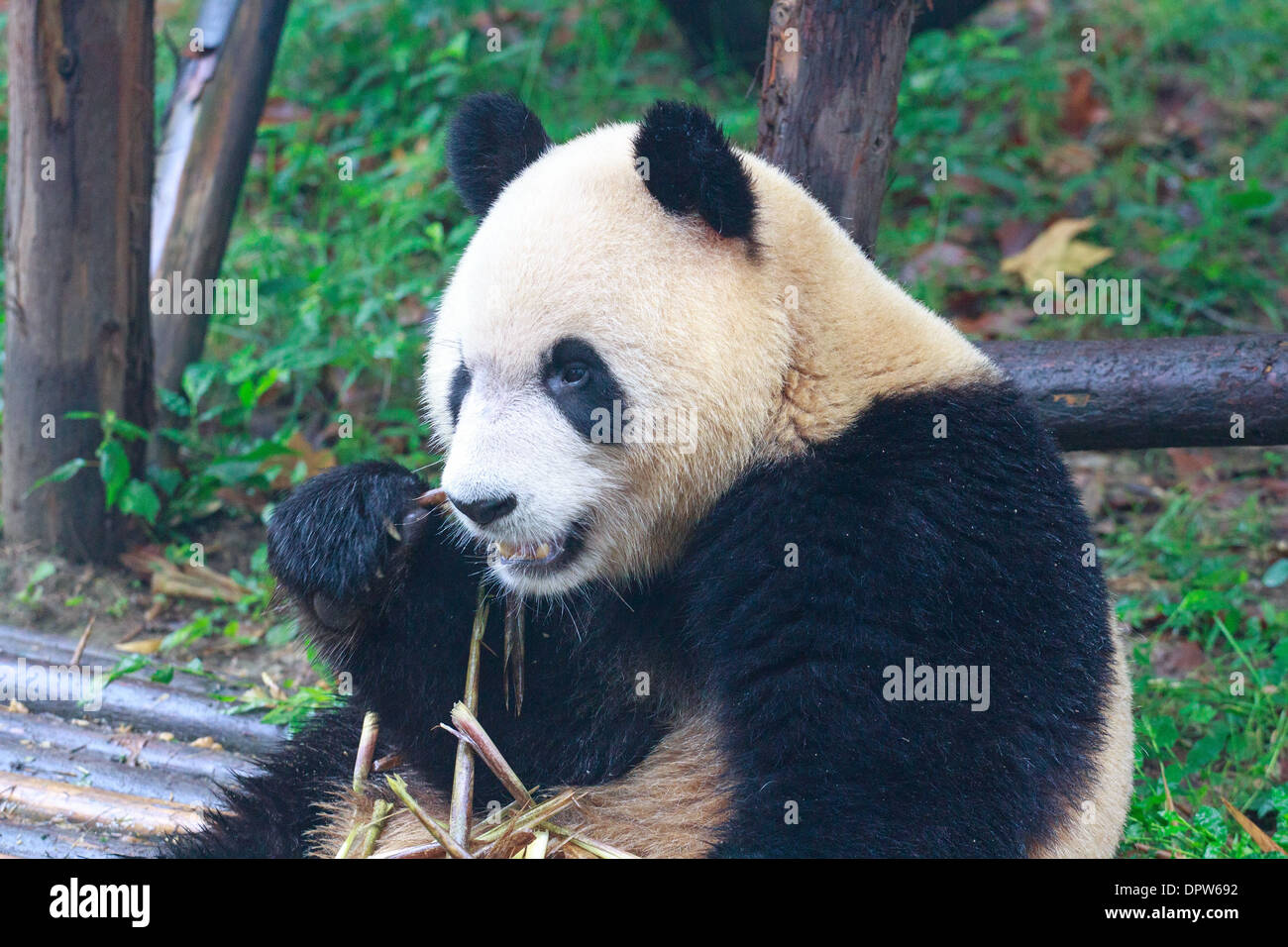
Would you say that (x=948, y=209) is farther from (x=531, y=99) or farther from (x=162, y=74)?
(x=162, y=74)

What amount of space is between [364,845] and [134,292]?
8.11 feet

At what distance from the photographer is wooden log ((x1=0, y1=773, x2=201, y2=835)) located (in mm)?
3086

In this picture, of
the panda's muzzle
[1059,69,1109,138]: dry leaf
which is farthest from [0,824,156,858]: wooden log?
[1059,69,1109,138]: dry leaf

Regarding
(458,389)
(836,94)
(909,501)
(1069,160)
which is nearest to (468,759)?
(458,389)

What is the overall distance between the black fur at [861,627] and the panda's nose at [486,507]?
422 mm

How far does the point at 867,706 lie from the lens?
2.31 metres

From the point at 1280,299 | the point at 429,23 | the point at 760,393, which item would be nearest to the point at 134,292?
the point at 760,393

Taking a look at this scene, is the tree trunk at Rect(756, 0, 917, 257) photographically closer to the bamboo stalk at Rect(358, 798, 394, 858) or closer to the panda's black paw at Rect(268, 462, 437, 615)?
the panda's black paw at Rect(268, 462, 437, 615)

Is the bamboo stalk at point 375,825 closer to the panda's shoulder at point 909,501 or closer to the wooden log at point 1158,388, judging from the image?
the panda's shoulder at point 909,501

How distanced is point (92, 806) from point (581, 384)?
1.72 m

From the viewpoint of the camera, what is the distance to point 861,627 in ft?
7.71

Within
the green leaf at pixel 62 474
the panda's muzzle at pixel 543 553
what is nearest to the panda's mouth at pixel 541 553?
the panda's muzzle at pixel 543 553

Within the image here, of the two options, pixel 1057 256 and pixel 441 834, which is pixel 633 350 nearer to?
pixel 441 834

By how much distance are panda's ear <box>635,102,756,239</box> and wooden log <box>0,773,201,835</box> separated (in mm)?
1957
